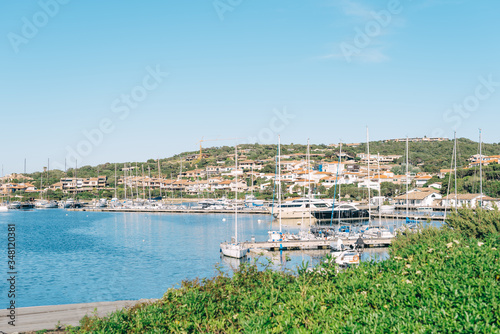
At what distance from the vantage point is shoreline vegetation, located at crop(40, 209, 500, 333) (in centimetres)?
681

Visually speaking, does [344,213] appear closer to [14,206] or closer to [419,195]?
[419,195]

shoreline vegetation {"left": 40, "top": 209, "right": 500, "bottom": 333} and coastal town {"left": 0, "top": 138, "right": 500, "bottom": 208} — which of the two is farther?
coastal town {"left": 0, "top": 138, "right": 500, "bottom": 208}

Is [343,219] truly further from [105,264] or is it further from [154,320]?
[154,320]

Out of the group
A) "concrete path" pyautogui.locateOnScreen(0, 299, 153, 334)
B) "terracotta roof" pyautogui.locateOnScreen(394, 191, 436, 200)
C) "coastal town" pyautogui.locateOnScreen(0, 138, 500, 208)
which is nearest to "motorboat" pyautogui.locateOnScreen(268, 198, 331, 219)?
"coastal town" pyautogui.locateOnScreen(0, 138, 500, 208)

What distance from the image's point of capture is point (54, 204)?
387 ft

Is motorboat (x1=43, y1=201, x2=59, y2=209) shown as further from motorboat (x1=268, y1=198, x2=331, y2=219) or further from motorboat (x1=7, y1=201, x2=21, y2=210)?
motorboat (x1=268, y1=198, x2=331, y2=219)

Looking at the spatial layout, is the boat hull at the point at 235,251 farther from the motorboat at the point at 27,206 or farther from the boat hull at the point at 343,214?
the motorboat at the point at 27,206

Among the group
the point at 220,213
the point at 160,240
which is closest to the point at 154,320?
the point at 160,240

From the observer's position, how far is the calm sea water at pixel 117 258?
27.8m

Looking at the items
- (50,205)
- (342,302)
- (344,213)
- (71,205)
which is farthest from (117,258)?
(50,205)

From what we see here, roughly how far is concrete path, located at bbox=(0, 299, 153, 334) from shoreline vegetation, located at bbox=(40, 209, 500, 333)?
650 cm

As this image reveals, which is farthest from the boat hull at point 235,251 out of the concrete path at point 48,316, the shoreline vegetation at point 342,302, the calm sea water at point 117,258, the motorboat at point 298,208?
the motorboat at point 298,208

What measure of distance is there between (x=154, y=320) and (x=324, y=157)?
163m

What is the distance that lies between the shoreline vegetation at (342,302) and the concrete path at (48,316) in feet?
21.3
